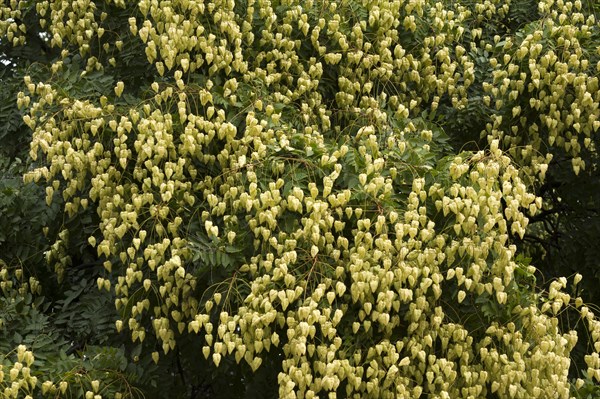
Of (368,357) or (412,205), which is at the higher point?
(412,205)

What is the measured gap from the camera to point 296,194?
22.3ft

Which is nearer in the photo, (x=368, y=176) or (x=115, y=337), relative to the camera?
(x=368, y=176)

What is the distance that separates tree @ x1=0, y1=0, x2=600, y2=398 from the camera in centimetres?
678

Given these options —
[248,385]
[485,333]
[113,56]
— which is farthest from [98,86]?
[485,333]

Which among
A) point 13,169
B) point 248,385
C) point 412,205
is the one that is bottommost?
point 248,385

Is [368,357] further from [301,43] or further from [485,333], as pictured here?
[301,43]

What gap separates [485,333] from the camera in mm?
7082

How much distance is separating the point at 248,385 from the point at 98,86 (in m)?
2.11

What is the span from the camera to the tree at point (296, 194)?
678 centimetres

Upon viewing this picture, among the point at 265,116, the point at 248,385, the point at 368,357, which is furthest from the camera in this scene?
the point at 248,385

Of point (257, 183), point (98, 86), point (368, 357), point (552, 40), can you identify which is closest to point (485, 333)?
point (368, 357)

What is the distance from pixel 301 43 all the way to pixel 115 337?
2.22m

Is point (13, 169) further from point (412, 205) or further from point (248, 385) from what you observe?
point (412, 205)

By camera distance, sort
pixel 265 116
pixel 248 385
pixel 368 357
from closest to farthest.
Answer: pixel 368 357
pixel 265 116
pixel 248 385
